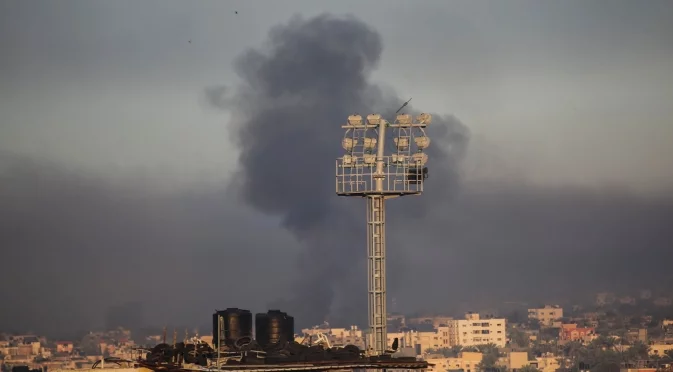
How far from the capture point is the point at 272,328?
9094 cm

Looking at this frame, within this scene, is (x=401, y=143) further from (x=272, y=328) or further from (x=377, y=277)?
(x=272, y=328)

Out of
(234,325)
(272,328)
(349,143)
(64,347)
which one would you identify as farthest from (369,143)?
(64,347)

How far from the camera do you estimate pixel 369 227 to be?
3204 inches

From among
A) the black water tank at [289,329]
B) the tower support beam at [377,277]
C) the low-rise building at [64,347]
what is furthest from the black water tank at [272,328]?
the low-rise building at [64,347]

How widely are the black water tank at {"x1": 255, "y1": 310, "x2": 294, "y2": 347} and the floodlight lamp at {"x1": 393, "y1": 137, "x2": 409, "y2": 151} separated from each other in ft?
41.5

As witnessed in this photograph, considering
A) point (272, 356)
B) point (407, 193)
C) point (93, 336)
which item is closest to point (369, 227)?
point (407, 193)

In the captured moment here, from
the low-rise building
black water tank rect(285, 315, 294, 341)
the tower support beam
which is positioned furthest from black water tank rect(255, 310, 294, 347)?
the low-rise building

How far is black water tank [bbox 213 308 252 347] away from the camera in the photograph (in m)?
90.9

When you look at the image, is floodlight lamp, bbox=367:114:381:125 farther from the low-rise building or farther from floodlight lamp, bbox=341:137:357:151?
the low-rise building

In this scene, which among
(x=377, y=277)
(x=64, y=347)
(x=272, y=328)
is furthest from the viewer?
(x=64, y=347)

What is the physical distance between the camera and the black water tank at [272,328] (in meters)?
90.6

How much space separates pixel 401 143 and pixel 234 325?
14270mm

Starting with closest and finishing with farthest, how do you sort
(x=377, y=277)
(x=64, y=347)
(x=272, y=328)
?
(x=377, y=277) < (x=272, y=328) < (x=64, y=347)

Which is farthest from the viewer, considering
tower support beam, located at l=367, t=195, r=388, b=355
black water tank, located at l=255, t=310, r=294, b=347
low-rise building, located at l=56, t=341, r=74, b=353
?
low-rise building, located at l=56, t=341, r=74, b=353
